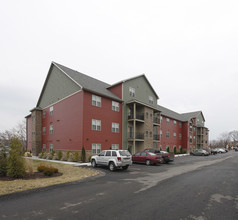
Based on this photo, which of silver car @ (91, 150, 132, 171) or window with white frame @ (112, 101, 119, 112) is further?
window with white frame @ (112, 101, 119, 112)

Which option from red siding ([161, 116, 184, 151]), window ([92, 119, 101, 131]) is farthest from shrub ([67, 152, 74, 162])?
red siding ([161, 116, 184, 151])

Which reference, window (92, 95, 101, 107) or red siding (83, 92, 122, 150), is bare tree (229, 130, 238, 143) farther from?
window (92, 95, 101, 107)

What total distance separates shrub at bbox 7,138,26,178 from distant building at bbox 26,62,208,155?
398 inches

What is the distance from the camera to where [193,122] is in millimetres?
53969

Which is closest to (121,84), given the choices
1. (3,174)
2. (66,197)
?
(3,174)

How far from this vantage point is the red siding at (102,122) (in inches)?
838

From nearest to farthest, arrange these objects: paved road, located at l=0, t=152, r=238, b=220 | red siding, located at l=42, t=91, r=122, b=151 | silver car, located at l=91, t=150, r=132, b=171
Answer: paved road, located at l=0, t=152, r=238, b=220
silver car, located at l=91, t=150, r=132, b=171
red siding, located at l=42, t=91, r=122, b=151

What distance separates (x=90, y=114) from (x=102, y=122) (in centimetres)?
242

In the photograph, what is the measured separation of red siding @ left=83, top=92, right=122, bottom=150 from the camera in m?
21.3

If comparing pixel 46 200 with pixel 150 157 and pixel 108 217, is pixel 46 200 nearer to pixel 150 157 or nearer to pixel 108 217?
pixel 108 217

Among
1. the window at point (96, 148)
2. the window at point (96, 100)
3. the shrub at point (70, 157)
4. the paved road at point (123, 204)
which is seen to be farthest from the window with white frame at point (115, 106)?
the paved road at point (123, 204)

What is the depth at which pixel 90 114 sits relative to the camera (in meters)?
21.9

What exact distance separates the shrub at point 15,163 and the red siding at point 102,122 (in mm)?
10292

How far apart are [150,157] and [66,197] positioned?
13.0 meters
